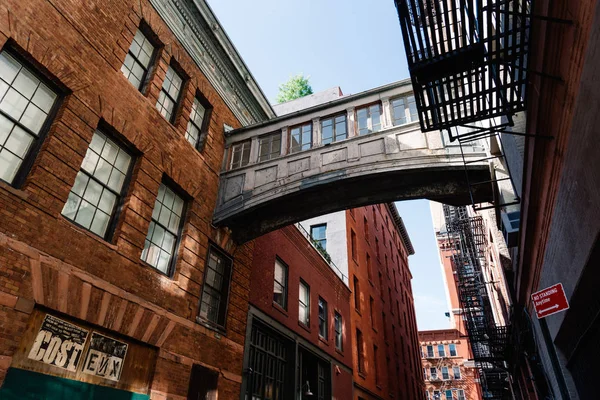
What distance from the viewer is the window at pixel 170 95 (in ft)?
36.2

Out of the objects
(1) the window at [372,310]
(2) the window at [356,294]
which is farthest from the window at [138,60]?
(1) the window at [372,310]

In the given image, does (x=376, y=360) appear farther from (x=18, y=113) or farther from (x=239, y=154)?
(x=18, y=113)

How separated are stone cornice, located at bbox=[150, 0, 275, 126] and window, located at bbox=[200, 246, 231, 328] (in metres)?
5.59

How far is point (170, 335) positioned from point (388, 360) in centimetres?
2188

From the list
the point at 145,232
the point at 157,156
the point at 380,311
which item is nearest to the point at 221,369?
the point at 145,232

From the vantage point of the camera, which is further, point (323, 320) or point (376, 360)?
point (376, 360)

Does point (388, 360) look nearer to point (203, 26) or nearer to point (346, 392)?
Result: point (346, 392)

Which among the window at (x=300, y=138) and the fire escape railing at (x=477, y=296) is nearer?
the window at (x=300, y=138)

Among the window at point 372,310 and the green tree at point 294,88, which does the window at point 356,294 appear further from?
the green tree at point 294,88

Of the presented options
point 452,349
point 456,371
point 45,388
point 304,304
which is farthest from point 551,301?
point 452,349

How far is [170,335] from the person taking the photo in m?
8.89

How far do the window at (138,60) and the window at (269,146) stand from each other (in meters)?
4.13

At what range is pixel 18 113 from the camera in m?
7.07

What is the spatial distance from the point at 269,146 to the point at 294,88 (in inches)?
971
